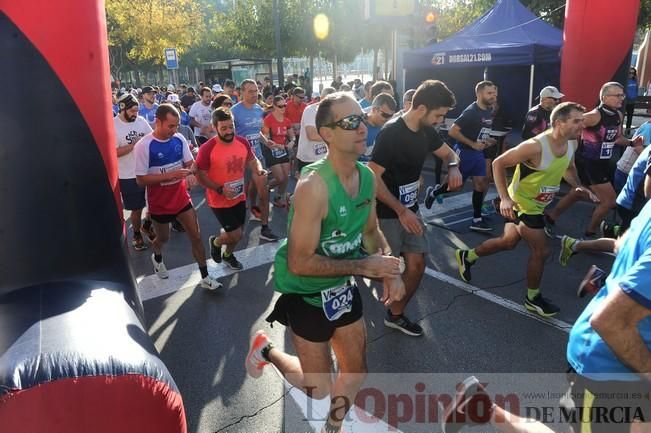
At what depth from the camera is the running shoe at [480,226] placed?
6.51 metres

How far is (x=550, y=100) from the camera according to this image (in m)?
7.52

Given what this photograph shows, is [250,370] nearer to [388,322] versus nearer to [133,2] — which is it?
[388,322]

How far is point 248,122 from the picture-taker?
7477 mm

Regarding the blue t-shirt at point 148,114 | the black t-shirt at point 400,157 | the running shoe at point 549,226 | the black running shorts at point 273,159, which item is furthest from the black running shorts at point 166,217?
the blue t-shirt at point 148,114

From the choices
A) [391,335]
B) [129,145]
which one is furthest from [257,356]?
[129,145]

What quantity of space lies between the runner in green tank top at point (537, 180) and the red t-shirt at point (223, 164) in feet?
8.16

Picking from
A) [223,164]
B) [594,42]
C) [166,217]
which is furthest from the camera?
[594,42]

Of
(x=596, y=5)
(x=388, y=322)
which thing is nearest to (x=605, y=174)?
(x=388, y=322)

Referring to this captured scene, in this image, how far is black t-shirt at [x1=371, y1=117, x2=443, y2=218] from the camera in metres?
3.88

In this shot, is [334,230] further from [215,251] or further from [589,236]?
[589,236]

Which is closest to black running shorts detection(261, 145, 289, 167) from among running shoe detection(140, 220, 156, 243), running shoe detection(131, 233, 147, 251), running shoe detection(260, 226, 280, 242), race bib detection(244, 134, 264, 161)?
race bib detection(244, 134, 264, 161)

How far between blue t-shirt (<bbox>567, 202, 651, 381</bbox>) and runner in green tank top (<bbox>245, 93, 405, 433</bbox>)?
0.80m

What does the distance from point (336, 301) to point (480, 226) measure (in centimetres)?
450

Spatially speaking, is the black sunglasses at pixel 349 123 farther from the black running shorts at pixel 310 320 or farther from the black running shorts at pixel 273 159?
the black running shorts at pixel 273 159
